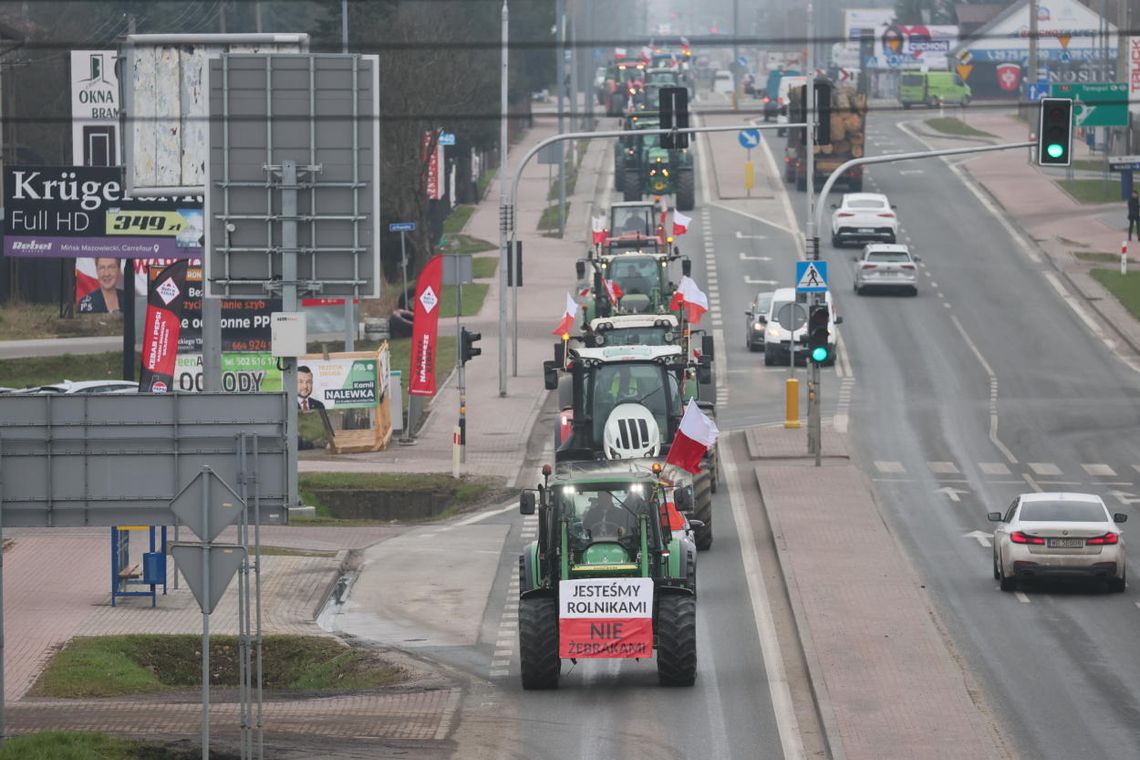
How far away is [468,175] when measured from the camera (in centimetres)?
8281

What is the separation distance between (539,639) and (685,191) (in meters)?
52.9

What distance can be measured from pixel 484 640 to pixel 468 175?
6018 cm

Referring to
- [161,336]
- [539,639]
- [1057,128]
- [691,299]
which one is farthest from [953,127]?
[539,639]

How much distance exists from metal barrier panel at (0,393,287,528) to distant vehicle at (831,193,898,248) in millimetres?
45929

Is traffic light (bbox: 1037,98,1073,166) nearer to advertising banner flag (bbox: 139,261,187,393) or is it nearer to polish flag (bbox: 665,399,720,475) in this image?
polish flag (bbox: 665,399,720,475)

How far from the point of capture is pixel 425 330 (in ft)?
132

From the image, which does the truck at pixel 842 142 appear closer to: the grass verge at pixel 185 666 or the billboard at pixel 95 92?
the billboard at pixel 95 92

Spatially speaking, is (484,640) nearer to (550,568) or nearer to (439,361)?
(550,568)

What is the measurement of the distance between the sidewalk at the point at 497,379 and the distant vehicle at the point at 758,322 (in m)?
5.08

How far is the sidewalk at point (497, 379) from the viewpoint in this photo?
38219 millimetres

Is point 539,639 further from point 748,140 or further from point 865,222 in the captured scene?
point 748,140

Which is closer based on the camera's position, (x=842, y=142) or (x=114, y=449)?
(x=114, y=449)

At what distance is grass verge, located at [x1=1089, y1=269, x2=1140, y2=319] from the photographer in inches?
2129

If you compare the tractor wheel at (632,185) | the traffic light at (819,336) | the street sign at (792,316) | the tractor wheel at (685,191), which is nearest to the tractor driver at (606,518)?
the traffic light at (819,336)
